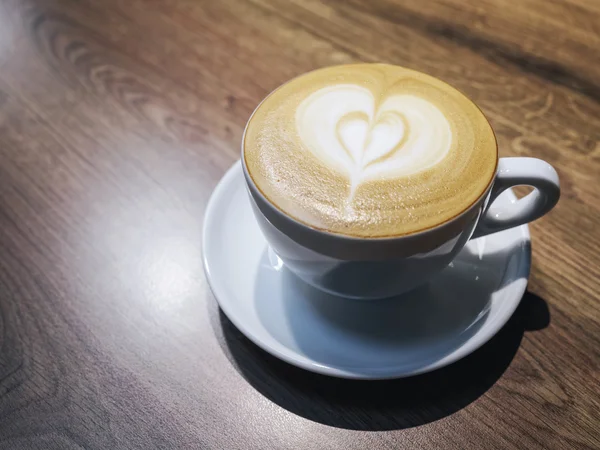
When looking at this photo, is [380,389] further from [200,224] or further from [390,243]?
[200,224]

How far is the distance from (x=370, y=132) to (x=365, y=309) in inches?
7.6

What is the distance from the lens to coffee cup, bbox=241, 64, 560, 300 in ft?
1.55

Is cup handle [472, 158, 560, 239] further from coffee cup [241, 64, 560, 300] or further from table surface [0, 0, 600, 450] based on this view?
table surface [0, 0, 600, 450]

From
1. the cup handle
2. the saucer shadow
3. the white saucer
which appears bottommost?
the saucer shadow

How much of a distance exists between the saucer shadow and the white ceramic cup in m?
0.09

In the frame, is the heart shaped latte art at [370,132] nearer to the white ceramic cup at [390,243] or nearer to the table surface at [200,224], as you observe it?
the white ceramic cup at [390,243]

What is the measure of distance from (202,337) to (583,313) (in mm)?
424

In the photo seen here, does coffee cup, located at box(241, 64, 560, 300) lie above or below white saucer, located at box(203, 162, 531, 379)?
above

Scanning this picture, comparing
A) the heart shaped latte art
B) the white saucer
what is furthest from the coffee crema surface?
the white saucer

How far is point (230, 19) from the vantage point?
3.30 feet

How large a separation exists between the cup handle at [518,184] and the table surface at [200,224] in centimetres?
11

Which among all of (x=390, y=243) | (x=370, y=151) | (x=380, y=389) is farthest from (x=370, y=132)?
(x=380, y=389)

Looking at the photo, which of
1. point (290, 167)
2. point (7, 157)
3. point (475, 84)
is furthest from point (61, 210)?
point (475, 84)

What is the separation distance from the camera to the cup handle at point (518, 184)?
20.4 inches
